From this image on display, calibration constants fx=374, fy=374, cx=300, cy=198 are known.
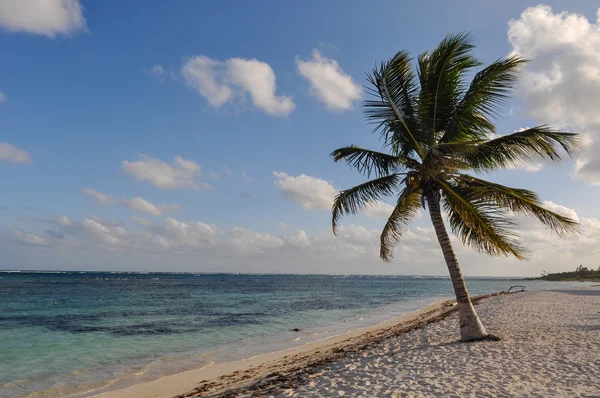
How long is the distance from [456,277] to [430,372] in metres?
3.38

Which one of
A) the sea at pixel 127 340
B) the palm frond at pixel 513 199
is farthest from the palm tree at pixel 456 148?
the sea at pixel 127 340

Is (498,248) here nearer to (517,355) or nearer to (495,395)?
(517,355)

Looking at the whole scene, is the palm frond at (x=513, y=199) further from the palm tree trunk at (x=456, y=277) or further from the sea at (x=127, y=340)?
the sea at (x=127, y=340)

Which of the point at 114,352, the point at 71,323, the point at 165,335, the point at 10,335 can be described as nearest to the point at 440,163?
the point at 114,352

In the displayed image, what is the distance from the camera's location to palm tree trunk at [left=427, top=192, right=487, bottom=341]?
34.1 feet

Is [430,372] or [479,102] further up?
[479,102]

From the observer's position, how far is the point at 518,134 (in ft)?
31.8

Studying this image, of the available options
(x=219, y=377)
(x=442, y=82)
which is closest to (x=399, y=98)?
(x=442, y=82)

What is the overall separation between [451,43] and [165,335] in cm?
1753

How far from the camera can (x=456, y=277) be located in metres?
10.4

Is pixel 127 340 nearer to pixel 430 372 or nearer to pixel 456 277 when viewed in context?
pixel 430 372

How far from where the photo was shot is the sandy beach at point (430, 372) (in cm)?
673

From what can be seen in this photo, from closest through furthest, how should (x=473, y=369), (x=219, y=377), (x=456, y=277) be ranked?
(x=473, y=369) < (x=456, y=277) < (x=219, y=377)

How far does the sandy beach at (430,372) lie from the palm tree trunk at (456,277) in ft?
1.31
